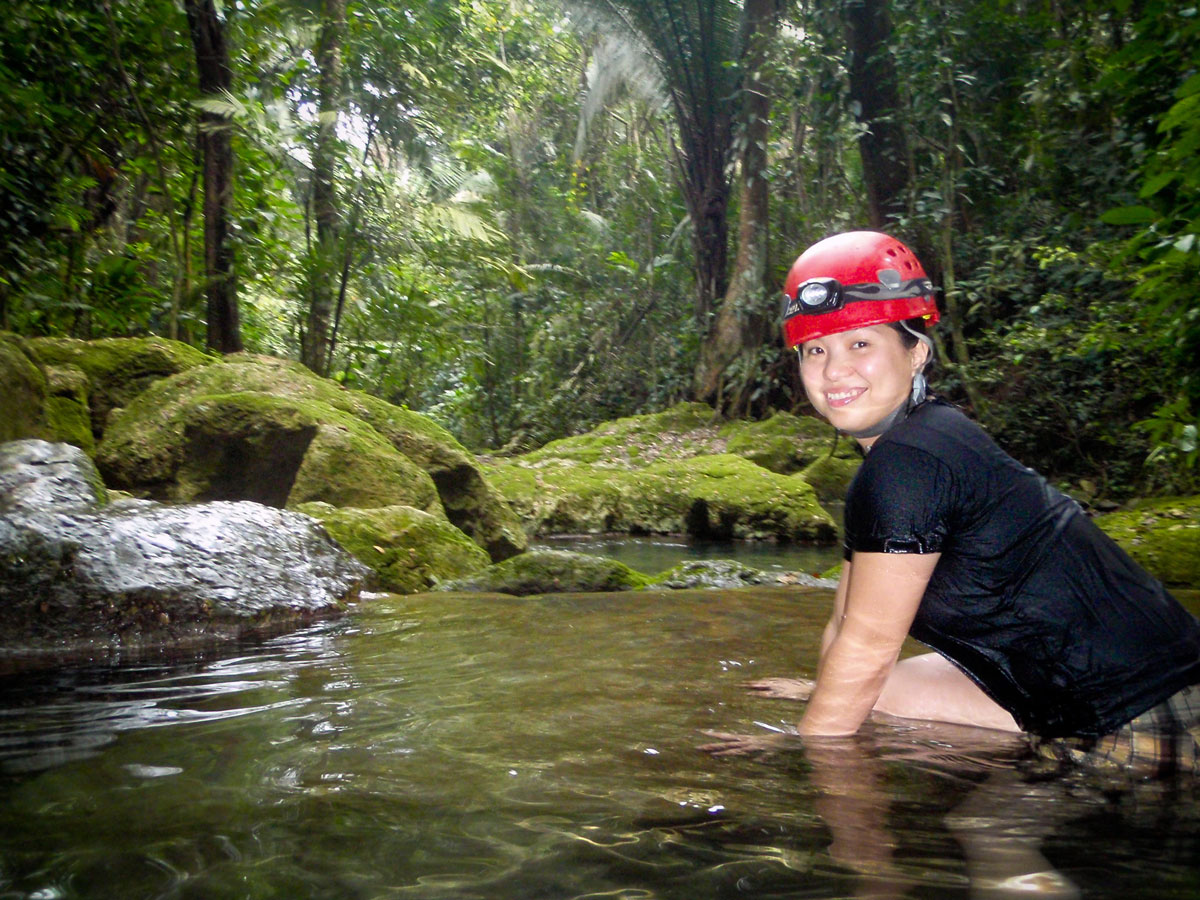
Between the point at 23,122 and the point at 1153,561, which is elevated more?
the point at 23,122

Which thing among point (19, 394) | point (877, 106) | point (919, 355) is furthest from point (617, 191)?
point (919, 355)

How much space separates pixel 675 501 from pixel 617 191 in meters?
11.9

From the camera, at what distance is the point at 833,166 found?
15047 millimetres

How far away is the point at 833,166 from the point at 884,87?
3.07 meters

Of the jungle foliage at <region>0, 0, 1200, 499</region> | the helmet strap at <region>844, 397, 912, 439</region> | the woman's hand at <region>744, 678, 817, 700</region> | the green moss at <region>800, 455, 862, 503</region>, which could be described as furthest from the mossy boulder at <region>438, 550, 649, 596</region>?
the green moss at <region>800, 455, 862, 503</region>

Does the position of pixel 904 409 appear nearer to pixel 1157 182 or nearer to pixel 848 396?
pixel 848 396

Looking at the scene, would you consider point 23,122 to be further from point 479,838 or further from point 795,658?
point 479,838

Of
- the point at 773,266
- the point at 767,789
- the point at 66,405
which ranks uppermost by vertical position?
the point at 773,266

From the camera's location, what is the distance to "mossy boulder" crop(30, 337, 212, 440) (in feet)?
23.9

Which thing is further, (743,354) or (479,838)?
(743,354)

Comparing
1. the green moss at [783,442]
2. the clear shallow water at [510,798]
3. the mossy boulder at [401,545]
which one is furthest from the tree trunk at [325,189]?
the clear shallow water at [510,798]

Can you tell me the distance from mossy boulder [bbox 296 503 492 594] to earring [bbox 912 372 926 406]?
370 cm

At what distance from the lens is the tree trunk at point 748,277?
15523 mm

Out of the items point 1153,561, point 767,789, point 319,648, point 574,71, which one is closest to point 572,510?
point 1153,561
